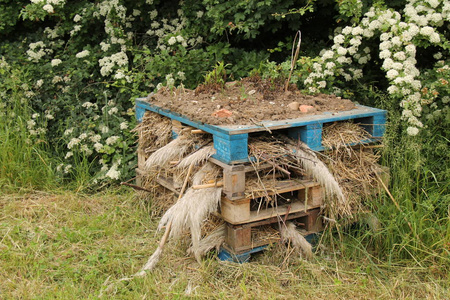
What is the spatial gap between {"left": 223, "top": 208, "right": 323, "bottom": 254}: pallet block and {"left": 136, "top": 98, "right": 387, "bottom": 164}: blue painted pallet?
0.48m

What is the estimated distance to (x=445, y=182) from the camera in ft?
12.9

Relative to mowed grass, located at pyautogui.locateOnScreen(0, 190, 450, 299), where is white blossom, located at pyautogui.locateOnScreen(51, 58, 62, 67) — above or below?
above

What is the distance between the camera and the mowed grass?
3.35 m

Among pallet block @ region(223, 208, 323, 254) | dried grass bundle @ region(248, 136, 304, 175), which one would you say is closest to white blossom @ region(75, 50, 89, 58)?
dried grass bundle @ region(248, 136, 304, 175)

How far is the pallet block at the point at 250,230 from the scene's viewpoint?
3.65 metres

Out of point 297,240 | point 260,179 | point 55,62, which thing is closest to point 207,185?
point 260,179

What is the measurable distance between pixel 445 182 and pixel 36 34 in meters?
5.47

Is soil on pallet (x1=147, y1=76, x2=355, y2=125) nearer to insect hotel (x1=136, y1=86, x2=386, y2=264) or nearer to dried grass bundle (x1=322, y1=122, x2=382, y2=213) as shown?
insect hotel (x1=136, y1=86, x2=386, y2=264)

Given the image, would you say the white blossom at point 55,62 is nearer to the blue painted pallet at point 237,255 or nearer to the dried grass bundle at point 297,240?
the blue painted pallet at point 237,255

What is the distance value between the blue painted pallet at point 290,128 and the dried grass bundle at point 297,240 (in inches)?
24.6

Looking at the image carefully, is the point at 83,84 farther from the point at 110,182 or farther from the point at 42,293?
the point at 42,293

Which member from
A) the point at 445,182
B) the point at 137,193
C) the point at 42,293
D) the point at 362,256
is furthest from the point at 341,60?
the point at 42,293

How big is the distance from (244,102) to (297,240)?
4.05 ft

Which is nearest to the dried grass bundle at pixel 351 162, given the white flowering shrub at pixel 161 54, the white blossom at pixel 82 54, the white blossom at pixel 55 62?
the white flowering shrub at pixel 161 54
